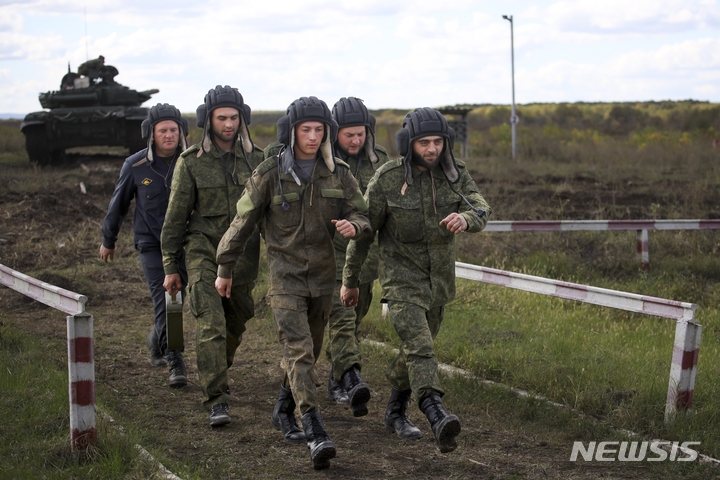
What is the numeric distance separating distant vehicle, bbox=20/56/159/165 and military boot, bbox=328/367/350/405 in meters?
16.6

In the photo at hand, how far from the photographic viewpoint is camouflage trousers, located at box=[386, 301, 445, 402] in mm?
4949

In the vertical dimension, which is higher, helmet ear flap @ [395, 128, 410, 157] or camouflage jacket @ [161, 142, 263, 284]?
helmet ear flap @ [395, 128, 410, 157]

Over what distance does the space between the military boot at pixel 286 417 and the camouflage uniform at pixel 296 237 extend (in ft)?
1.56

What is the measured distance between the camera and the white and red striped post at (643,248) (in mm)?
11016

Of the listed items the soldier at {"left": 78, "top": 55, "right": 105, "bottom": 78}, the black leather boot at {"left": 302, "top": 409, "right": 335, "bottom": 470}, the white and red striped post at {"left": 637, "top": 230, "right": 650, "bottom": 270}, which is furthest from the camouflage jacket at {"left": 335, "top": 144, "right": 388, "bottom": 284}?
the soldier at {"left": 78, "top": 55, "right": 105, "bottom": 78}

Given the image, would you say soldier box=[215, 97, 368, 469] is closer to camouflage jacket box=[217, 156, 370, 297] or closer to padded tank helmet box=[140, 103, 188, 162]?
camouflage jacket box=[217, 156, 370, 297]

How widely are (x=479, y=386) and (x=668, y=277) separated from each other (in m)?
5.03

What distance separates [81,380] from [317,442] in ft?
4.13

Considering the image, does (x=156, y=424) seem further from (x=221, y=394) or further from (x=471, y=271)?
(x=471, y=271)

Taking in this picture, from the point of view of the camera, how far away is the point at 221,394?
19.0 ft

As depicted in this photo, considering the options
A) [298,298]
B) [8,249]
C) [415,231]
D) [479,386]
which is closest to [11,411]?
[298,298]

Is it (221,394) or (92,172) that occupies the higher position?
(92,172)

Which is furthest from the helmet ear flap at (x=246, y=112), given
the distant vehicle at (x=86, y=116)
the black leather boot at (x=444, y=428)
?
the distant vehicle at (x=86, y=116)

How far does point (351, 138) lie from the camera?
21.4ft
